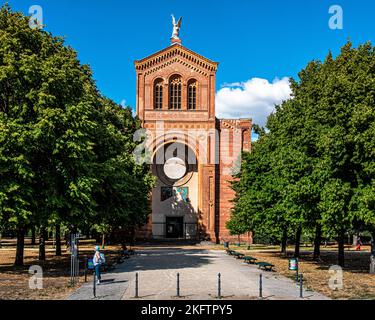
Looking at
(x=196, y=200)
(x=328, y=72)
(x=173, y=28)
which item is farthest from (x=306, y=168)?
(x=173, y=28)

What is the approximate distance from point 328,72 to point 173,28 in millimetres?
34926

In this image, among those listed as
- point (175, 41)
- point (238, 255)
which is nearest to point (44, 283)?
point (238, 255)

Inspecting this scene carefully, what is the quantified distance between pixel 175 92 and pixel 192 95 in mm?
2038

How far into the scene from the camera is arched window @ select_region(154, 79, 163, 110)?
5525 centimetres

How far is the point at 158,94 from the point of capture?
55438mm

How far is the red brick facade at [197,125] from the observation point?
177 ft

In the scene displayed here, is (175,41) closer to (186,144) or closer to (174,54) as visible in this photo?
(174,54)

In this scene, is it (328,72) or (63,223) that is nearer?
(63,223)

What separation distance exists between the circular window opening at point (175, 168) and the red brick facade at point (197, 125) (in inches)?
121

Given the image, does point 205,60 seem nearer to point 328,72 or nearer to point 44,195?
point 328,72

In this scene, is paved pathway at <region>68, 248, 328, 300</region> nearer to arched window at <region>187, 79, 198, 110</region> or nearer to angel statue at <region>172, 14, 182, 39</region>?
arched window at <region>187, 79, 198, 110</region>

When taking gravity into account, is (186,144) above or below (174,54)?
below

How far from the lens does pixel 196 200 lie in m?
56.6

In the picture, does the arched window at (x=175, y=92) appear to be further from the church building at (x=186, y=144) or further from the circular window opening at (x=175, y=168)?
the circular window opening at (x=175, y=168)
